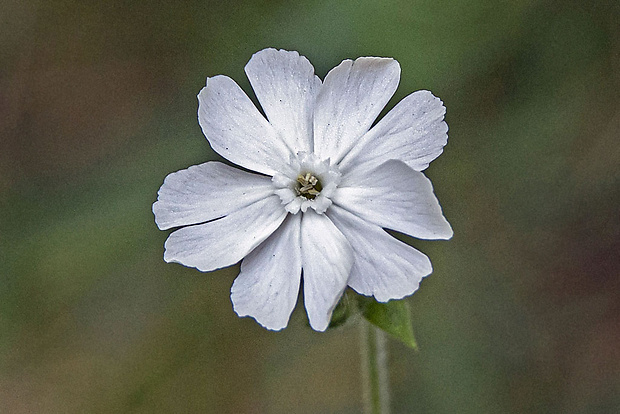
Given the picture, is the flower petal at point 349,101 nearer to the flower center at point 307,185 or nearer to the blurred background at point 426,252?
the flower center at point 307,185

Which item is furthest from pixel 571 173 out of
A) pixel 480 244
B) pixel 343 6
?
pixel 343 6

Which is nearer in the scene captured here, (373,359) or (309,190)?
(309,190)

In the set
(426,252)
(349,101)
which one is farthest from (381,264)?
(426,252)

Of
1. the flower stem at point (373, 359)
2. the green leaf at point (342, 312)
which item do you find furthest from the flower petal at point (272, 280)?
the flower stem at point (373, 359)

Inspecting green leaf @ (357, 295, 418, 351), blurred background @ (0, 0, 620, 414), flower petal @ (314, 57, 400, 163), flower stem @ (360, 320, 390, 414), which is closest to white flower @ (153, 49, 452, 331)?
flower petal @ (314, 57, 400, 163)

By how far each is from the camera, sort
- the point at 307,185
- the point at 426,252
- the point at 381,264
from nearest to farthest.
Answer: the point at 381,264 → the point at 307,185 → the point at 426,252

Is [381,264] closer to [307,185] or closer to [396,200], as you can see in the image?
[396,200]
